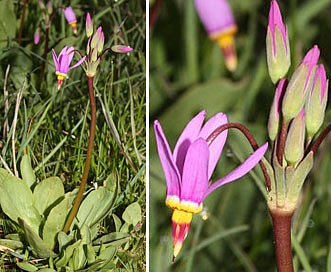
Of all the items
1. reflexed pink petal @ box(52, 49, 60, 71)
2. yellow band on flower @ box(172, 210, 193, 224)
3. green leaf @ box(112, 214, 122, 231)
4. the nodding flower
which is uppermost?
the nodding flower

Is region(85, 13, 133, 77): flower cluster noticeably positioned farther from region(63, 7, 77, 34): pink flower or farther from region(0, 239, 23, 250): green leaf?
region(0, 239, 23, 250): green leaf

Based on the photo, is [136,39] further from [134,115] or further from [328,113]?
[328,113]

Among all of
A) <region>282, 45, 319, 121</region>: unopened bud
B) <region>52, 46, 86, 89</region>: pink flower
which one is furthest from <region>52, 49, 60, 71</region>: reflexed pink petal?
<region>282, 45, 319, 121</region>: unopened bud

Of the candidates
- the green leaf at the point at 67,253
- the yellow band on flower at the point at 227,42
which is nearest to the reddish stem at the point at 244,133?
the yellow band on flower at the point at 227,42

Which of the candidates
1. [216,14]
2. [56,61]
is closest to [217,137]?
[216,14]

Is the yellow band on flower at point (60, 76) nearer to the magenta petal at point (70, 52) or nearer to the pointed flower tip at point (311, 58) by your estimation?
the magenta petal at point (70, 52)

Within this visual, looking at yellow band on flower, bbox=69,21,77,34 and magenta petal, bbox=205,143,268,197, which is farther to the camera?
yellow band on flower, bbox=69,21,77,34
